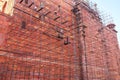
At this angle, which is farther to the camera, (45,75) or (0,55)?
(45,75)

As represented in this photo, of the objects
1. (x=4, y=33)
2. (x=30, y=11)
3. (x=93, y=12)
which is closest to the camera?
(x=4, y=33)

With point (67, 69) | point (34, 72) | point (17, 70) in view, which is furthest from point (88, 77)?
point (17, 70)

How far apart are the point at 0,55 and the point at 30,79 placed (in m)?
0.91

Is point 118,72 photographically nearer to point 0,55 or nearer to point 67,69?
point 67,69

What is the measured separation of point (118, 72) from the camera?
723 cm

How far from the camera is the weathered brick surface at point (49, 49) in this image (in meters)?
3.29

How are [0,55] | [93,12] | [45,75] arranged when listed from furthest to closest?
[93,12]
[45,75]
[0,55]

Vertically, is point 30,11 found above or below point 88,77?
above

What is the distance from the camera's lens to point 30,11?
405 cm

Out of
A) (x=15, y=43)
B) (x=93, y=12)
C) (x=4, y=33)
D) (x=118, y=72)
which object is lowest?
(x=118, y=72)

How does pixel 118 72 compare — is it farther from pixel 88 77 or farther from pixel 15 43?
pixel 15 43

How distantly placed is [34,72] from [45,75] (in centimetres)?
36

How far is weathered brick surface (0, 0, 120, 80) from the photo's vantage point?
10.8 ft

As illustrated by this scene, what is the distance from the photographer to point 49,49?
4.16 meters
